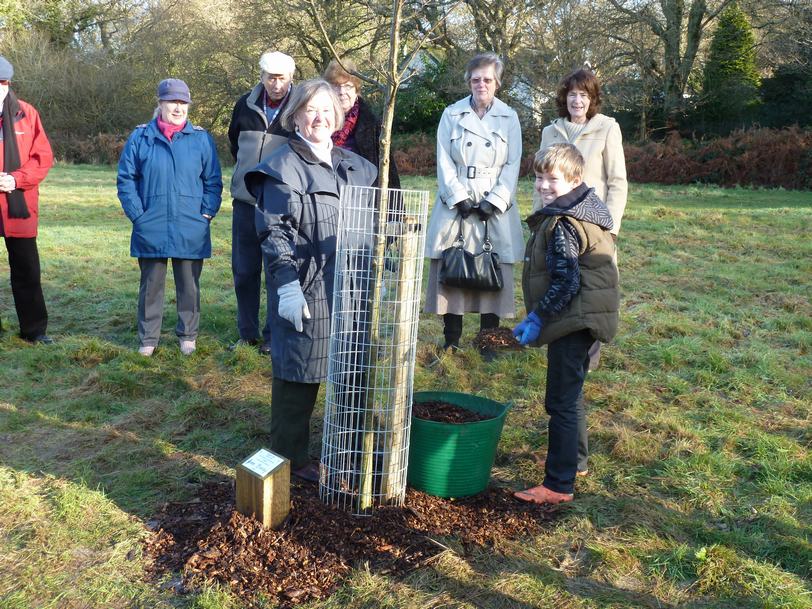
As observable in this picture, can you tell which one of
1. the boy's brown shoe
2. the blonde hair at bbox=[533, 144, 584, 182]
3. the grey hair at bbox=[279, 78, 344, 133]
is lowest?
the boy's brown shoe

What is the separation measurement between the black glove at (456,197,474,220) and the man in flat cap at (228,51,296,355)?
134 centimetres

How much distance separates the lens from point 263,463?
327 centimetres

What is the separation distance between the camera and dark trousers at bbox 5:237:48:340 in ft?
19.6

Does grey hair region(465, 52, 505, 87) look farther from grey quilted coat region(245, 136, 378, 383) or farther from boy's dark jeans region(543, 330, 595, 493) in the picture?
boy's dark jeans region(543, 330, 595, 493)

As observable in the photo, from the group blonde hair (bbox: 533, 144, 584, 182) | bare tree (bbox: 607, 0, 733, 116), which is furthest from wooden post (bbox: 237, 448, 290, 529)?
bare tree (bbox: 607, 0, 733, 116)

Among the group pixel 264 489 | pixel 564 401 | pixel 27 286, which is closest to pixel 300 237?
pixel 264 489

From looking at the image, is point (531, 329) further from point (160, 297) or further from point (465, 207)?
point (160, 297)

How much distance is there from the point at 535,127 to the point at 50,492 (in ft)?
69.5

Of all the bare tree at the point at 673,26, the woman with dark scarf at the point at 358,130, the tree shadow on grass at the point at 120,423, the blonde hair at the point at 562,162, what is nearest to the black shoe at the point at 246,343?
the tree shadow on grass at the point at 120,423

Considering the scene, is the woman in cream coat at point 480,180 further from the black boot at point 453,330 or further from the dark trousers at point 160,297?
the dark trousers at point 160,297

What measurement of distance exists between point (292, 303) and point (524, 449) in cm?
174

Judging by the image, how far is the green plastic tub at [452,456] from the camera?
3551 mm

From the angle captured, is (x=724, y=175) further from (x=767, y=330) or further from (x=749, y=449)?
(x=749, y=449)

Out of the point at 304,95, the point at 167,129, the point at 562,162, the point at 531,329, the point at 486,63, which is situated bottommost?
the point at 531,329
